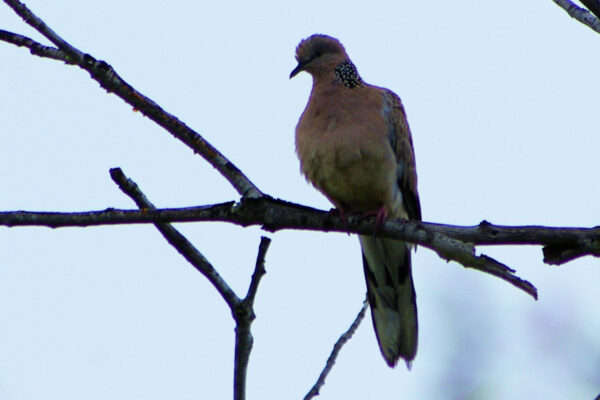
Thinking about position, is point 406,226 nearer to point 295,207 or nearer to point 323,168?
point 295,207

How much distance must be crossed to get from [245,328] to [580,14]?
180 cm

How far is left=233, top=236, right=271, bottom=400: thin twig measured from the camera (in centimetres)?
281

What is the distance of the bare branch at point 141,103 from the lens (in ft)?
9.87

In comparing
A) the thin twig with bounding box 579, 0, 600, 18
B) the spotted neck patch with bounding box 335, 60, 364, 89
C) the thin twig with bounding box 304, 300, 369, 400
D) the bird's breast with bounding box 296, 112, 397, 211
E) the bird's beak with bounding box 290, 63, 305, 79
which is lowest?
the thin twig with bounding box 304, 300, 369, 400

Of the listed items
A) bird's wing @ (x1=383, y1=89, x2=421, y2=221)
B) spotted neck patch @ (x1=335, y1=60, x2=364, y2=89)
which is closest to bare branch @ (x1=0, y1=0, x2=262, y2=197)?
bird's wing @ (x1=383, y1=89, x2=421, y2=221)

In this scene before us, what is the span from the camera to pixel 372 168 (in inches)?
176

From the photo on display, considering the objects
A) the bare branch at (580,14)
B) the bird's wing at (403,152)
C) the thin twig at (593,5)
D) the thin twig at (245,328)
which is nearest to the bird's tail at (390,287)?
the bird's wing at (403,152)

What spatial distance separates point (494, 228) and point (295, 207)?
0.86 meters

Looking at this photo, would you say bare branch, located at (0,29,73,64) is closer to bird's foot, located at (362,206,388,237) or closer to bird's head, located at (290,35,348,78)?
bird's foot, located at (362,206,388,237)

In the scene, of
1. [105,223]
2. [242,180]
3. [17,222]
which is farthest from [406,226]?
[17,222]

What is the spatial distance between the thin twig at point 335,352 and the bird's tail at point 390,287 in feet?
4.43

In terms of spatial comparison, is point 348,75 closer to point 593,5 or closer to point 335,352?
point 335,352

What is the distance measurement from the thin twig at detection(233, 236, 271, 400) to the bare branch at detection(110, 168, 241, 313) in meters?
0.04

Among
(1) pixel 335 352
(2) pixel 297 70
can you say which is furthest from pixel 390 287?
(1) pixel 335 352
